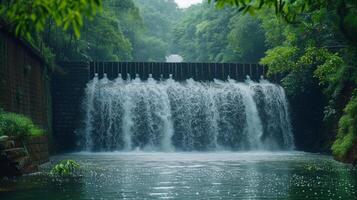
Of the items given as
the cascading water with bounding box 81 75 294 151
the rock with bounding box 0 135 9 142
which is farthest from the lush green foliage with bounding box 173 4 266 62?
the rock with bounding box 0 135 9 142

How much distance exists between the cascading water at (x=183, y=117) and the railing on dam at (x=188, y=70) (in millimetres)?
1869

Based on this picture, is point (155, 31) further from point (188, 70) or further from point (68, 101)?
point (68, 101)

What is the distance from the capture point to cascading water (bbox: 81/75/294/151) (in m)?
32.7

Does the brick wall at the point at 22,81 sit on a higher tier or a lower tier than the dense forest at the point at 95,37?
lower

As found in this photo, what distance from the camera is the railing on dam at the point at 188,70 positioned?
37.4 m

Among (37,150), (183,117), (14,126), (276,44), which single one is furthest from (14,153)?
(276,44)

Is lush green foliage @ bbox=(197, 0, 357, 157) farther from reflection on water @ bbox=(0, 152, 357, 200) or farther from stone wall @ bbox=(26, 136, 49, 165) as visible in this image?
stone wall @ bbox=(26, 136, 49, 165)

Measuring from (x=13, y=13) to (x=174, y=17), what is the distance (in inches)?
4307

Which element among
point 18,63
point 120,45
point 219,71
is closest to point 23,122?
point 18,63

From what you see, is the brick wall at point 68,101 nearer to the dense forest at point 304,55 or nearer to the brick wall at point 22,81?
the brick wall at point 22,81

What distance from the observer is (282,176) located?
14.9m

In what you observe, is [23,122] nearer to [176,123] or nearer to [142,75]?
[176,123]

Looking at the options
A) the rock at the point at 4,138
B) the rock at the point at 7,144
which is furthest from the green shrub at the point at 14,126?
the rock at the point at 4,138

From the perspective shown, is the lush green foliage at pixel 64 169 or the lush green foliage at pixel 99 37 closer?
the lush green foliage at pixel 64 169
